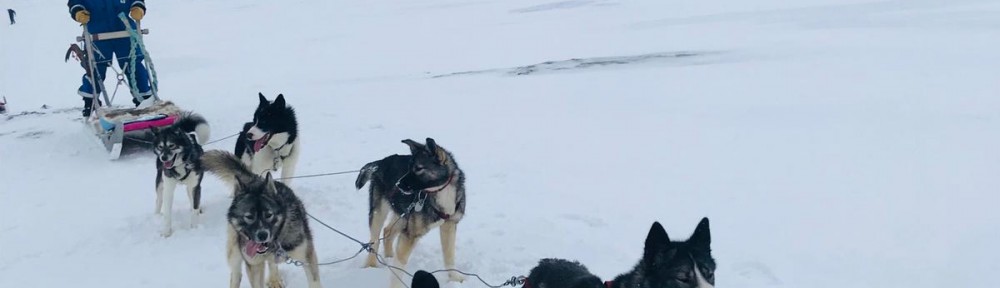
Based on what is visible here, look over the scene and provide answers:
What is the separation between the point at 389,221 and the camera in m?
3.53

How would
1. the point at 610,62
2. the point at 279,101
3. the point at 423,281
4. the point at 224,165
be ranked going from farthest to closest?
the point at 610,62 < the point at 279,101 < the point at 224,165 < the point at 423,281

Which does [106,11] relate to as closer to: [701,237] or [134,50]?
[134,50]

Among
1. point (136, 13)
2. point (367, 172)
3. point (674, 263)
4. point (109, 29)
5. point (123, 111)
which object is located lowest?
point (123, 111)

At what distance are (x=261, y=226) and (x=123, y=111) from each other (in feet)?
12.4

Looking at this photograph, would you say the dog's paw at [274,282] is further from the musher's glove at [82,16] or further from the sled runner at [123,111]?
the musher's glove at [82,16]

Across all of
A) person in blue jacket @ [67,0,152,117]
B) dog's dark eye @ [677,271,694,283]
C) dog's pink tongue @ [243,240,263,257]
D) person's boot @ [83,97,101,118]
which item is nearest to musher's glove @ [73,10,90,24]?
person in blue jacket @ [67,0,152,117]

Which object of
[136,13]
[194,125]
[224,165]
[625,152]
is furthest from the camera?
[136,13]

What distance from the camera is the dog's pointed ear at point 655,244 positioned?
2002mm

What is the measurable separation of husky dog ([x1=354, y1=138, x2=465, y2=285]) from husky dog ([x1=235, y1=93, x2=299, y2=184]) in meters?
1.04

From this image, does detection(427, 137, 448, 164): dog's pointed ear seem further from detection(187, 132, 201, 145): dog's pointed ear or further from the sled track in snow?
the sled track in snow

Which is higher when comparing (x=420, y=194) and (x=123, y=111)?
(x=420, y=194)

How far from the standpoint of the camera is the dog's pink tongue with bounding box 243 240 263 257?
8.99ft

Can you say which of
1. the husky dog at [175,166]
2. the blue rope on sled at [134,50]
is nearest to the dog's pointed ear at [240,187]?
the husky dog at [175,166]

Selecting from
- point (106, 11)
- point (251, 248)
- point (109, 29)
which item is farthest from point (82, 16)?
point (251, 248)
